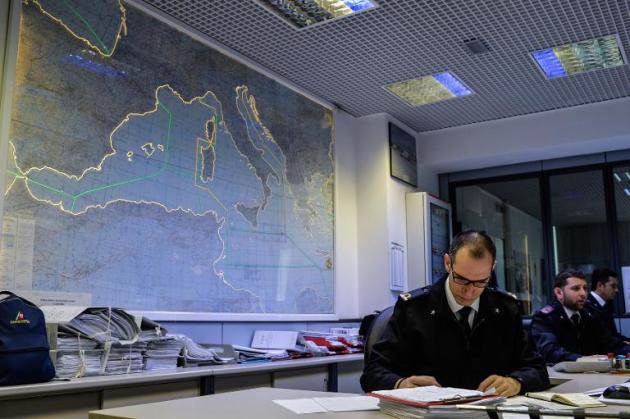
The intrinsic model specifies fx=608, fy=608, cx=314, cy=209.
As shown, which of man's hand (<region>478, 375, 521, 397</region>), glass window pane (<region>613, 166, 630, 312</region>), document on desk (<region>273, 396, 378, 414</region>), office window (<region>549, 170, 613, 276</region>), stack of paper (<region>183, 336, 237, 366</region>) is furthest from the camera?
office window (<region>549, 170, 613, 276</region>)

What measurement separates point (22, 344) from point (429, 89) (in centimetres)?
392

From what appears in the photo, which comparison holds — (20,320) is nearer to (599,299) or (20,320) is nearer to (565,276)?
(565,276)

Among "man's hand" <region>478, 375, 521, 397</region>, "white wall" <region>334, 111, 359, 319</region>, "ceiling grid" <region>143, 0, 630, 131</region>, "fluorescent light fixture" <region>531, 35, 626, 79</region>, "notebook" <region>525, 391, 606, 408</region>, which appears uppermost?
"fluorescent light fixture" <region>531, 35, 626, 79</region>

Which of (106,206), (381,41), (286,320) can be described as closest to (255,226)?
(286,320)

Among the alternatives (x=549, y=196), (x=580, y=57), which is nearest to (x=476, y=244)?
(x=580, y=57)

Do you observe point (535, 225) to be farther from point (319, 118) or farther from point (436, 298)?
point (436, 298)

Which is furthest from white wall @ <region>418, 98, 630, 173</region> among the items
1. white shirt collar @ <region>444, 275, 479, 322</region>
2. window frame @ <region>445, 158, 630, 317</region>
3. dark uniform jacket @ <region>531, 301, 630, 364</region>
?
white shirt collar @ <region>444, 275, 479, 322</region>

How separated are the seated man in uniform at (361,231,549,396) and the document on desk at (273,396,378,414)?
329 millimetres

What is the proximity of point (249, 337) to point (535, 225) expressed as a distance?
3542mm

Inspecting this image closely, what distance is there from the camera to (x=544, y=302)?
20.2 feet

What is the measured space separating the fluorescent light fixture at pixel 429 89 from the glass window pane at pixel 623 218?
1887 millimetres

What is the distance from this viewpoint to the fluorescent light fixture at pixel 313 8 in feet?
12.4

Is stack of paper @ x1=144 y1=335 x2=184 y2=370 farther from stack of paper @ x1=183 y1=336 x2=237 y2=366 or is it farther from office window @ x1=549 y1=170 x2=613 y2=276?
office window @ x1=549 y1=170 x2=613 y2=276

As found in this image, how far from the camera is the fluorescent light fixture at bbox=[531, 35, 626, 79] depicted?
437cm
